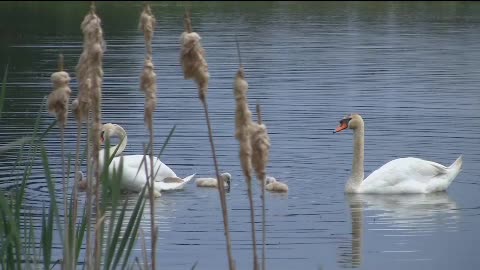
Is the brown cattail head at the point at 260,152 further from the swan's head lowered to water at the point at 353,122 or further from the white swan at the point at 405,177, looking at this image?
the swan's head lowered to water at the point at 353,122

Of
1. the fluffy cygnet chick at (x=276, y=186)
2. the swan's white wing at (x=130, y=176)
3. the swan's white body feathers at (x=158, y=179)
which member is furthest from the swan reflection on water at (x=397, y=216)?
the swan's white wing at (x=130, y=176)

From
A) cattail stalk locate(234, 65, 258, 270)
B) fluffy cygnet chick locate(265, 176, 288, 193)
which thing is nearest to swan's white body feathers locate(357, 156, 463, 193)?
fluffy cygnet chick locate(265, 176, 288, 193)

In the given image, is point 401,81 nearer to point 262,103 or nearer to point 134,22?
point 262,103

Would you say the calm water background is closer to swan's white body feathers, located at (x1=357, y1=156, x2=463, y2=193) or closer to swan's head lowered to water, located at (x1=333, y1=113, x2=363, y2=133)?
swan's white body feathers, located at (x1=357, y1=156, x2=463, y2=193)

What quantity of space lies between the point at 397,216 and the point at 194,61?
7547 millimetres

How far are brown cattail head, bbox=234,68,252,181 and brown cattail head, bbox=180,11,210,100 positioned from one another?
0.15 metres

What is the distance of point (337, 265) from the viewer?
945 centimetres

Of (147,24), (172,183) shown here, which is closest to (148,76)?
(147,24)

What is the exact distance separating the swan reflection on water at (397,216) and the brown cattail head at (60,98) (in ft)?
16.7

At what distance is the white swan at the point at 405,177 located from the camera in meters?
Answer: 12.7

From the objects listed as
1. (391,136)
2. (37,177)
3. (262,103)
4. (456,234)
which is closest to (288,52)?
(262,103)

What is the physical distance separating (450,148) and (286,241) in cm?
512

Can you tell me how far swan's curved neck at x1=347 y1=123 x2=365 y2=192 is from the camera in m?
→ 12.6

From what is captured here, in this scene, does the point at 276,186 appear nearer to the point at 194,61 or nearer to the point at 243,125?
the point at 194,61
